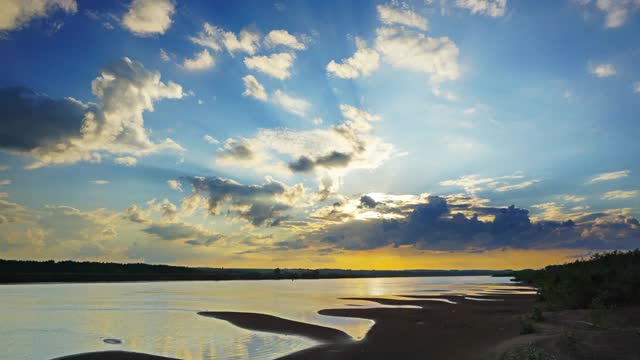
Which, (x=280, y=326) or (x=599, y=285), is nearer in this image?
(x=280, y=326)

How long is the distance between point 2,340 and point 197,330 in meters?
12.7

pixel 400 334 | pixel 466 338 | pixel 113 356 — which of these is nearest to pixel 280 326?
pixel 400 334

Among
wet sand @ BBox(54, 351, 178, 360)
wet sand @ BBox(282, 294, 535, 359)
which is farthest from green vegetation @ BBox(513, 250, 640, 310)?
wet sand @ BBox(54, 351, 178, 360)

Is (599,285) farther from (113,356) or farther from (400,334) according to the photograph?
(113,356)

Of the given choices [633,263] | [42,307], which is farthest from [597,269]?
[42,307]

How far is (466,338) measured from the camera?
2919 centimetres

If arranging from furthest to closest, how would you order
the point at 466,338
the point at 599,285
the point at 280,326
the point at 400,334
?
the point at 599,285 → the point at 280,326 → the point at 400,334 → the point at 466,338

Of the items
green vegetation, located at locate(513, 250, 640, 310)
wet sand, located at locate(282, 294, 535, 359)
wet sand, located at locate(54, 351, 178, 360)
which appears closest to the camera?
wet sand, located at locate(54, 351, 178, 360)

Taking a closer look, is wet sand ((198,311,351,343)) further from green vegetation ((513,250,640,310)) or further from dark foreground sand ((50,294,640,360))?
green vegetation ((513,250,640,310))

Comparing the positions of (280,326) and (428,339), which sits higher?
(428,339)

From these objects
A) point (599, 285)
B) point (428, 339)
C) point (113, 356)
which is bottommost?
point (428, 339)

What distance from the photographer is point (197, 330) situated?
3581 cm

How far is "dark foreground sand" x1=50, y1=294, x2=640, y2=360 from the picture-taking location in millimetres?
21234

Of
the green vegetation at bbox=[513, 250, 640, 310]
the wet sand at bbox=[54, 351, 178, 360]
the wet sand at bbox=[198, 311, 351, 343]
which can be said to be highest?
the green vegetation at bbox=[513, 250, 640, 310]
